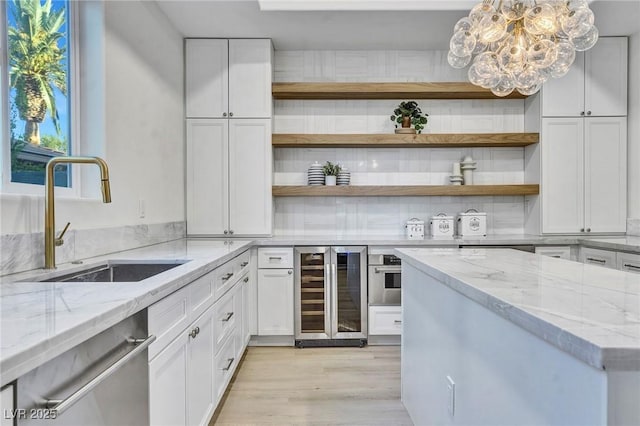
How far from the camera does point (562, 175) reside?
3.50 meters

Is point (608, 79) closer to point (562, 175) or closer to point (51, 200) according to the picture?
point (562, 175)

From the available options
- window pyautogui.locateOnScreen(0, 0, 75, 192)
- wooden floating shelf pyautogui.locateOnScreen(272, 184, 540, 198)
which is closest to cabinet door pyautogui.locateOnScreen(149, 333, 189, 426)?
window pyautogui.locateOnScreen(0, 0, 75, 192)

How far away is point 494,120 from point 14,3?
A: 3.88m

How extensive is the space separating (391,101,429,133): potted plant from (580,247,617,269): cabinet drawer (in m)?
1.85

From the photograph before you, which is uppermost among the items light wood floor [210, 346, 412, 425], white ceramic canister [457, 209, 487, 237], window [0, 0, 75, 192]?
window [0, 0, 75, 192]

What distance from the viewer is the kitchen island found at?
0.65 meters

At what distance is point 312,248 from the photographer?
3.25 m

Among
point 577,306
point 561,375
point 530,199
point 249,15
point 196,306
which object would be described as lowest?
point 196,306

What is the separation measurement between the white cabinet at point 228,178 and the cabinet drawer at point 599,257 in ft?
9.36

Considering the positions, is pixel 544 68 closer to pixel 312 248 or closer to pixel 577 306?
pixel 577 306

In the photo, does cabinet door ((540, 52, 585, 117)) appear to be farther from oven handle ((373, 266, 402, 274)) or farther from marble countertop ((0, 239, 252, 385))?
marble countertop ((0, 239, 252, 385))

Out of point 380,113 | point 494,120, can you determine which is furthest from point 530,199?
point 380,113

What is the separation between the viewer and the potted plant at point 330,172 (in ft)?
11.9

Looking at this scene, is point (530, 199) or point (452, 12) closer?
point (452, 12)
